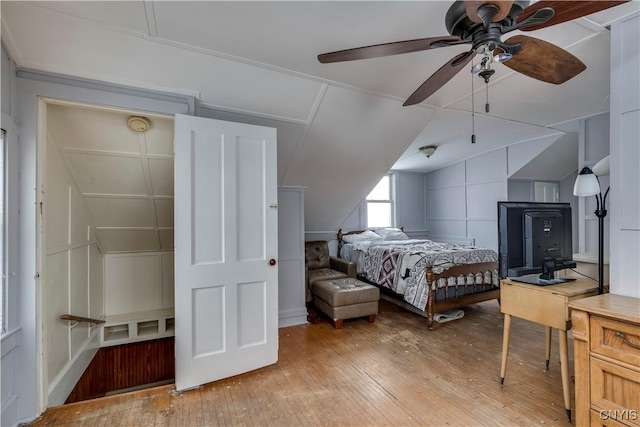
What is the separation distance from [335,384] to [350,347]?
667 millimetres

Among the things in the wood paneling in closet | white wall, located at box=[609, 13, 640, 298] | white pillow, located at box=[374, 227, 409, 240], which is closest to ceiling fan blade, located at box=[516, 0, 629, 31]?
white wall, located at box=[609, 13, 640, 298]

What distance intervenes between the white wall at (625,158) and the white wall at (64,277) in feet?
11.8

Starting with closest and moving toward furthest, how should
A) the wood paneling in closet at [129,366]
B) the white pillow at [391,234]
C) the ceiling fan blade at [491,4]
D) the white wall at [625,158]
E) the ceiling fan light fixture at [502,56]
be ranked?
the ceiling fan blade at [491,4] < the ceiling fan light fixture at [502,56] < the white wall at [625,158] < the wood paneling in closet at [129,366] < the white pillow at [391,234]

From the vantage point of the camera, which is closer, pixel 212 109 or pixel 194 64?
pixel 194 64

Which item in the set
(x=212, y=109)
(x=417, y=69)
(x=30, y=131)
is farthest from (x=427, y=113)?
Result: (x=30, y=131)

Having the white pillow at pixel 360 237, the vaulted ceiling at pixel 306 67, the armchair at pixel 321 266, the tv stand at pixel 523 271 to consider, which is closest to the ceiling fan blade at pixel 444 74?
the vaulted ceiling at pixel 306 67

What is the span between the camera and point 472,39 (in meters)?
1.37

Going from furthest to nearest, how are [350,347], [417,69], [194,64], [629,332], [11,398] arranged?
[350,347], [417,69], [194,64], [11,398], [629,332]

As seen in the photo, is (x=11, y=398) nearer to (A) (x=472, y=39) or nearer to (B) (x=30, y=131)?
(B) (x=30, y=131)

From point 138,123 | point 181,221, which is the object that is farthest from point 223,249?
point 138,123

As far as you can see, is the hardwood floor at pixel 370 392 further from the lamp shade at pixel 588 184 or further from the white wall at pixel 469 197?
the white wall at pixel 469 197

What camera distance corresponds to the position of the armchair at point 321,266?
156 inches

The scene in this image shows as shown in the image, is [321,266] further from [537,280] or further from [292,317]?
[537,280]

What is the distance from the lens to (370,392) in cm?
206
